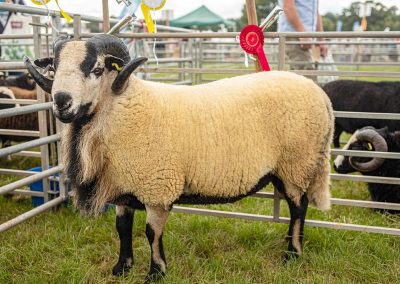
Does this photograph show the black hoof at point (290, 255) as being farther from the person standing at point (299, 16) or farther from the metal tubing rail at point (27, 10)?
the metal tubing rail at point (27, 10)

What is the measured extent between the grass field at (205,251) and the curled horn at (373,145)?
428mm

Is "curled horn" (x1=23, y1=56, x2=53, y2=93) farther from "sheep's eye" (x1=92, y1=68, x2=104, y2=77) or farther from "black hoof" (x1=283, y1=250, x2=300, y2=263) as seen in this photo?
"black hoof" (x1=283, y1=250, x2=300, y2=263)

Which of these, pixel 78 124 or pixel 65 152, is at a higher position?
pixel 78 124

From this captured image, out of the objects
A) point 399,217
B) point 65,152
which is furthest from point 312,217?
point 65,152

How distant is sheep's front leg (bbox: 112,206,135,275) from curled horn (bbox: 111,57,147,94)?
0.84 m

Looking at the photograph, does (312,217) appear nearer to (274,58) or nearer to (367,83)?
(367,83)

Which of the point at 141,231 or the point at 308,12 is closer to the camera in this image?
the point at 141,231

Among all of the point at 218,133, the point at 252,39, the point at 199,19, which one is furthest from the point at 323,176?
the point at 199,19

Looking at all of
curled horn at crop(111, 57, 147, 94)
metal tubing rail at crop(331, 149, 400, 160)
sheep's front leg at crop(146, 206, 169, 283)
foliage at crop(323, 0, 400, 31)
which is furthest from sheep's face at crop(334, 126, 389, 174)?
foliage at crop(323, 0, 400, 31)

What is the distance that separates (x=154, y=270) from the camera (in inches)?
101

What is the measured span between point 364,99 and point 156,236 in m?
3.86

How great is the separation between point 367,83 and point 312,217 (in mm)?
2696

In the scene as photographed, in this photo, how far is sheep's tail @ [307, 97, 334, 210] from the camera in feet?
8.95

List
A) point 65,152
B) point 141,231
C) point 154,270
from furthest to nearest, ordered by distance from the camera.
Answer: point 141,231
point 154,270
point 65,152
